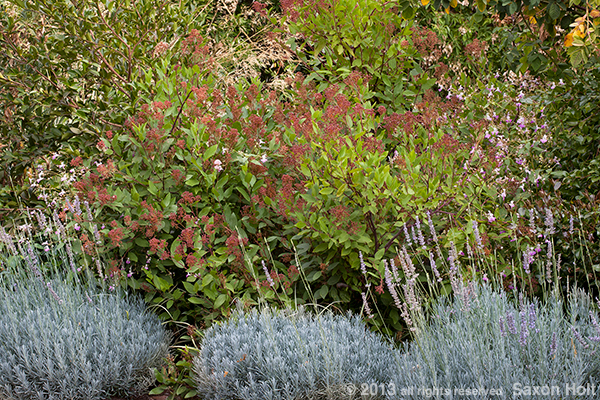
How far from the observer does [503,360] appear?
2018 mm

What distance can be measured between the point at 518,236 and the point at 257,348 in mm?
1803

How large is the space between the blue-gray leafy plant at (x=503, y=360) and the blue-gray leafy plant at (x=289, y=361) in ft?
0.63

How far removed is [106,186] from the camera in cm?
350

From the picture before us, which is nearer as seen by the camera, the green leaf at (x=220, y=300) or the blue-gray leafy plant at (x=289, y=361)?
the blue-gray leafy plant at (x=289, y=361)

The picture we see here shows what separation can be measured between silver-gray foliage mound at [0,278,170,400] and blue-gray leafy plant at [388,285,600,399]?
1.39m

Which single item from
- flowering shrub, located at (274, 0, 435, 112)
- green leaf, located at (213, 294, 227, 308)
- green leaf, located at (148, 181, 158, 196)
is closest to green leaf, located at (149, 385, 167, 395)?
green leaf, located at (213, 294, 227, 308)

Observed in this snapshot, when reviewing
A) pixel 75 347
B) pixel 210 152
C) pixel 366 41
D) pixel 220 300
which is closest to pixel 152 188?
pixel 210 152

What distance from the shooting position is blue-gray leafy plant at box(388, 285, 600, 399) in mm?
1938

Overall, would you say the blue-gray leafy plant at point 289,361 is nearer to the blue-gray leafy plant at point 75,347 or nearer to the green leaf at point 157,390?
the green leaf at point 157,390

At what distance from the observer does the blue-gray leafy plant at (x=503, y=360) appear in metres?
1.94

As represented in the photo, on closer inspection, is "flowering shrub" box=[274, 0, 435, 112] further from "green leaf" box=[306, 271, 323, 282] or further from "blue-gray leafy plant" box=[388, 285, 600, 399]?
"blue-gray leafy plant" box=[388, 285, 600, 399]

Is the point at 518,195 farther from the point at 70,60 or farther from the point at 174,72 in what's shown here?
the point at 70,60

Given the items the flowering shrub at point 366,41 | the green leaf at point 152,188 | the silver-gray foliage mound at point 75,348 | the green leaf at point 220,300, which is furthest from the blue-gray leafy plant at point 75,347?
the flowering shrub at point 366,41

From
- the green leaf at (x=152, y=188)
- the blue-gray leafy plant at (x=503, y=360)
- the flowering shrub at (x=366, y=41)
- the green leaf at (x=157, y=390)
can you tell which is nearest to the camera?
the blue-gray leafy plant at (x=503, y=360)
